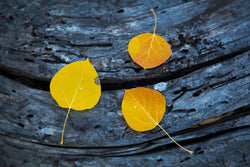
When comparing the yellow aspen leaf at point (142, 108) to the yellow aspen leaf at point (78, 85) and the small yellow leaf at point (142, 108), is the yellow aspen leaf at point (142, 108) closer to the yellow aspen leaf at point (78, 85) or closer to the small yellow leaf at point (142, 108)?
the small yellow leaf at point (142, 108)

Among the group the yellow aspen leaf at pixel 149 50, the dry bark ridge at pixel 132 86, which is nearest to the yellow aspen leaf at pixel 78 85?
the dry bark ridge at pixel 132 86

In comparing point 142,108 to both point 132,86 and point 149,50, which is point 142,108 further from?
point 149,50

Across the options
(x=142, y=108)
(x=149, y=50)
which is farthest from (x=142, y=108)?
(x=149, y=50)

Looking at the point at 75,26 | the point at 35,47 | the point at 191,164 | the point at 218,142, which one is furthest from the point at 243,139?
the point at 35,47

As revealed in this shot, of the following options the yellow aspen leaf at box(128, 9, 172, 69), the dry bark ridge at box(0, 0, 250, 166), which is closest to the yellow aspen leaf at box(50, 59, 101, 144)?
the dry bark ridge at box(0, 0, 250, 166)

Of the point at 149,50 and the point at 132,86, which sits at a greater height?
the point at 149,50
